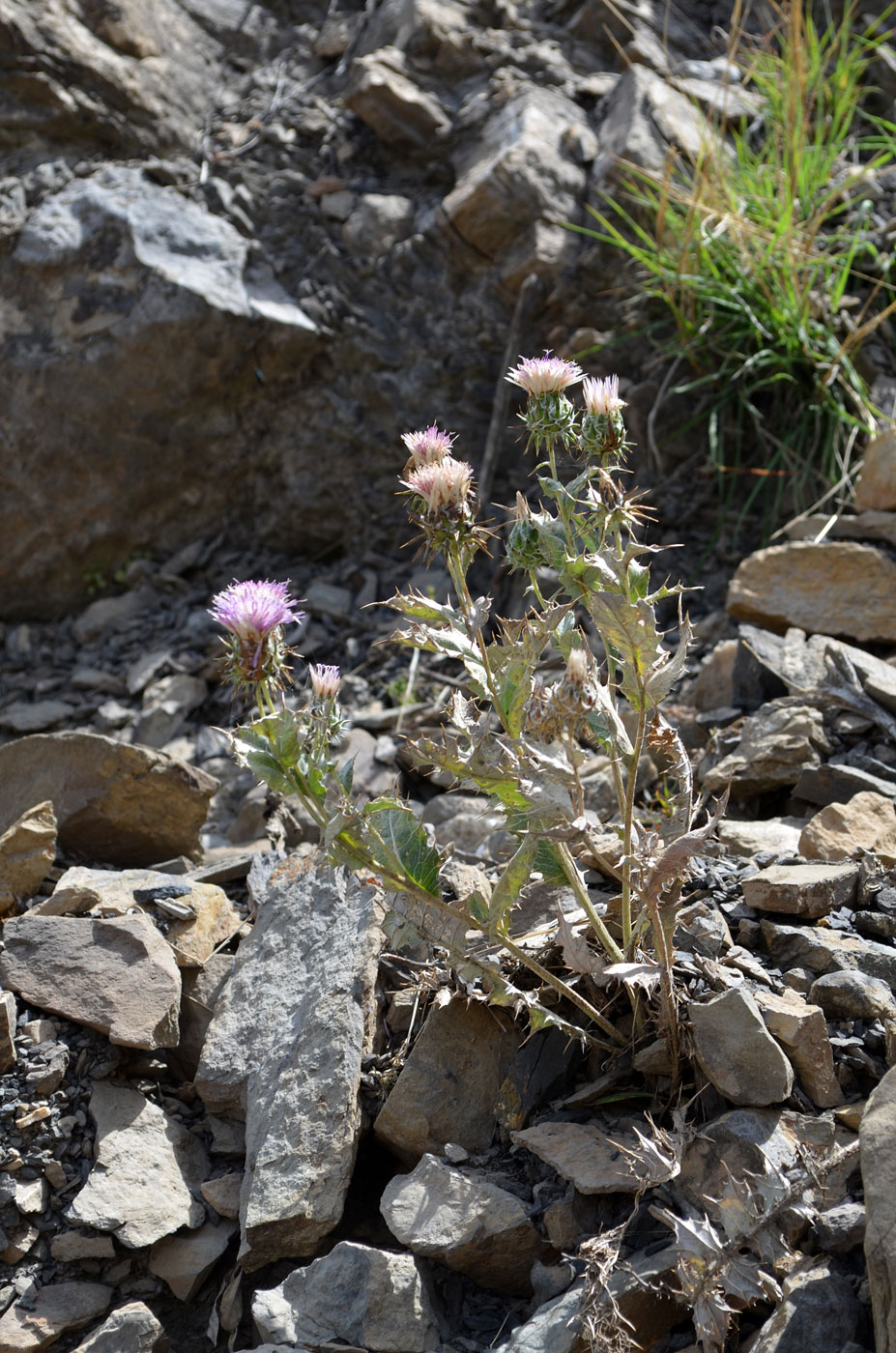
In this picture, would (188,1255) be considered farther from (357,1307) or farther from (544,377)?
(544,377)

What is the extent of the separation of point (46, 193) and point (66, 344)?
2.27ft

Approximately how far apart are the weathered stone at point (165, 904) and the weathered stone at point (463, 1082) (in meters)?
0.61

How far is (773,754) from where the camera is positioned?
107 inches

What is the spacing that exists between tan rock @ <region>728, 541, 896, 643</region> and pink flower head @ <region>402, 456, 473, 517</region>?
1800 millimetres

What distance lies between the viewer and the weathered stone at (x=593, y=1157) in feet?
5.51

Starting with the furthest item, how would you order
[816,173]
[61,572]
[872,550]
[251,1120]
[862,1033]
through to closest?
[61,572] < [816,173] < [872,550] < [251,1120] < [862,1033]

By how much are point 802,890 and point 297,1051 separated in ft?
3.35

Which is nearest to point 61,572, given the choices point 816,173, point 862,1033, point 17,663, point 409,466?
point 17,663

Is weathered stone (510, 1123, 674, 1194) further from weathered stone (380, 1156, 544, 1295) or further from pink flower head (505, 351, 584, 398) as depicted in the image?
pink flower head (505, 351, 584, 398)

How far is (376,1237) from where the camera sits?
6.40 feet

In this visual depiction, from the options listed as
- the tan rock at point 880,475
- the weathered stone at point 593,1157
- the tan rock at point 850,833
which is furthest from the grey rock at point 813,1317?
the tan rock at point 880,475

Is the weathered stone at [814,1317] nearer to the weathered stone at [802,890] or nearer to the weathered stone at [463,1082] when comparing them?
the weathered stone at [463,1082]

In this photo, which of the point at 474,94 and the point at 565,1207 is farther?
the point at 474,94

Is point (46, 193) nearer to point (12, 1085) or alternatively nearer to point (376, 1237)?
point (12, 1085)
